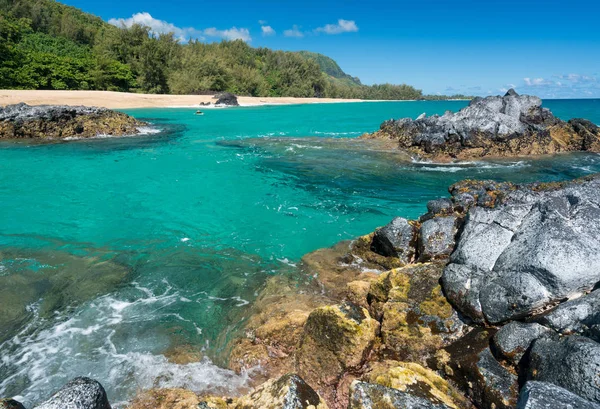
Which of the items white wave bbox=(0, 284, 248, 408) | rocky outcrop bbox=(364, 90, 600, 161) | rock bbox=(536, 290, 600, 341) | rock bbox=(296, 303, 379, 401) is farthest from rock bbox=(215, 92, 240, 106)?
rock bbox=(536, 290, 600, 341)

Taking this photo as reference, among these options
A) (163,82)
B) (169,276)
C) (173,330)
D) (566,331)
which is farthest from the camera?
(163,82)

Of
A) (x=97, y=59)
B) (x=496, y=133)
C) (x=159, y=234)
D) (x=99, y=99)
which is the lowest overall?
(x=159, y=234)

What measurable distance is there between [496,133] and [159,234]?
24211 millimetres

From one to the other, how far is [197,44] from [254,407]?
125 meters

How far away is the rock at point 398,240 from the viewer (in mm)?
9578

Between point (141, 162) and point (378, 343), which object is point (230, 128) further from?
point (378, 343)

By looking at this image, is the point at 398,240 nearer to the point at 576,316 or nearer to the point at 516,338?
the point at 516,338

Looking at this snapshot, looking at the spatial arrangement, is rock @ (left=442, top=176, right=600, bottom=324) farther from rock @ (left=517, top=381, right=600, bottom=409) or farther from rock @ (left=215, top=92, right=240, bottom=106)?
rock @ (left=215, top=92, right=240, bottom=106)

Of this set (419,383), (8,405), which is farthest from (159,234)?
(419,383)

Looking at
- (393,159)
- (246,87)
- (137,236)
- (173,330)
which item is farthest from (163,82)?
(173,330)

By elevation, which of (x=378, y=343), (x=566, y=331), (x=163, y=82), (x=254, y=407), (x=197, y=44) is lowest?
(x=378, y=343)

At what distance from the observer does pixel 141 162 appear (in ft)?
77.0

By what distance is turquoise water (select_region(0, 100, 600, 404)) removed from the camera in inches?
269

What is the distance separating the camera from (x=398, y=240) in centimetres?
967
